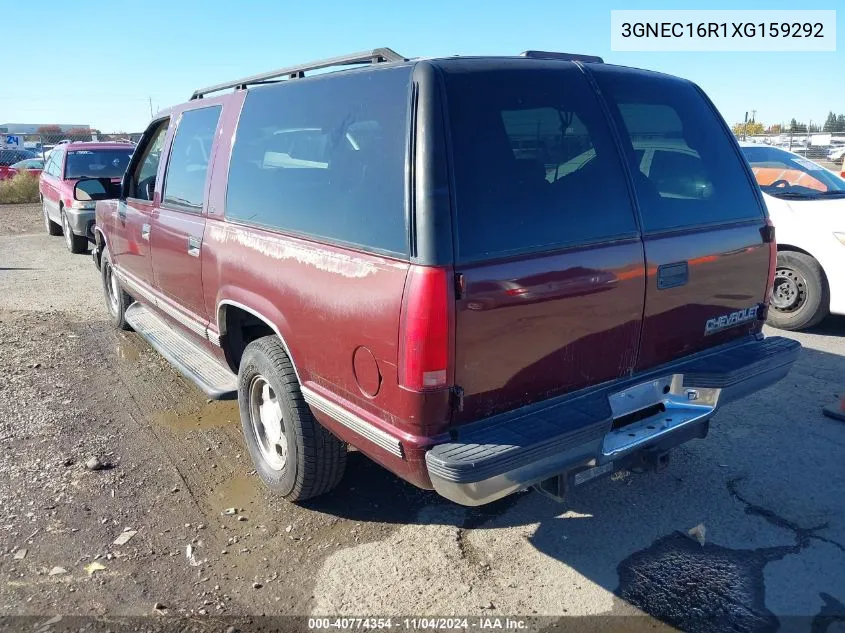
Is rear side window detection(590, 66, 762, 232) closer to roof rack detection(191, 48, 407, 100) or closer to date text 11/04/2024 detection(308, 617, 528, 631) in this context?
roof rack detection(191, 48, 407, 100)

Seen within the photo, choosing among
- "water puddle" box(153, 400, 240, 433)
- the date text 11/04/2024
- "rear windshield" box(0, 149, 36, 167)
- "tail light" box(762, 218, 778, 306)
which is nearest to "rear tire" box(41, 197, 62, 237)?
"water puddle" box(153, 400, 240, 433)

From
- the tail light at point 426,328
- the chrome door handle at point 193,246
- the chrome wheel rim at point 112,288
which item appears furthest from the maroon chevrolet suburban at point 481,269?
the chrome wheel rim at point 112,288

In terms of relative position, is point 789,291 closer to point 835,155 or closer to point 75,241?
point 75,241

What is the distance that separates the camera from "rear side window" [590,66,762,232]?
3004 millimetres

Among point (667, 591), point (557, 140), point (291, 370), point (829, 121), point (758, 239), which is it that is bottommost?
point (667, 591)

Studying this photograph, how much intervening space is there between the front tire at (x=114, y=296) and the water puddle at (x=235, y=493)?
10.3 feet

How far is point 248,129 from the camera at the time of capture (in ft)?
12.0

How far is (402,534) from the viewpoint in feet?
10.8

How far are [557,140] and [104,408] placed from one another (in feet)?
12.3

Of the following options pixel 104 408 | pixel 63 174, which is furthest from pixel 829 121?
pixel 104 408

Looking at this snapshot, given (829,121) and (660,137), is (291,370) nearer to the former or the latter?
(660,137)

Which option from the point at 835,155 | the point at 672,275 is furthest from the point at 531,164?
the point at 835,155

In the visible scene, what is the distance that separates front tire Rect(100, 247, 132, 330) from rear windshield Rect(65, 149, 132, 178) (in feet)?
17.3

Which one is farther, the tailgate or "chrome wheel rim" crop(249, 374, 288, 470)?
"chrome wheel rim" crop(249, 374, 288, 470)
